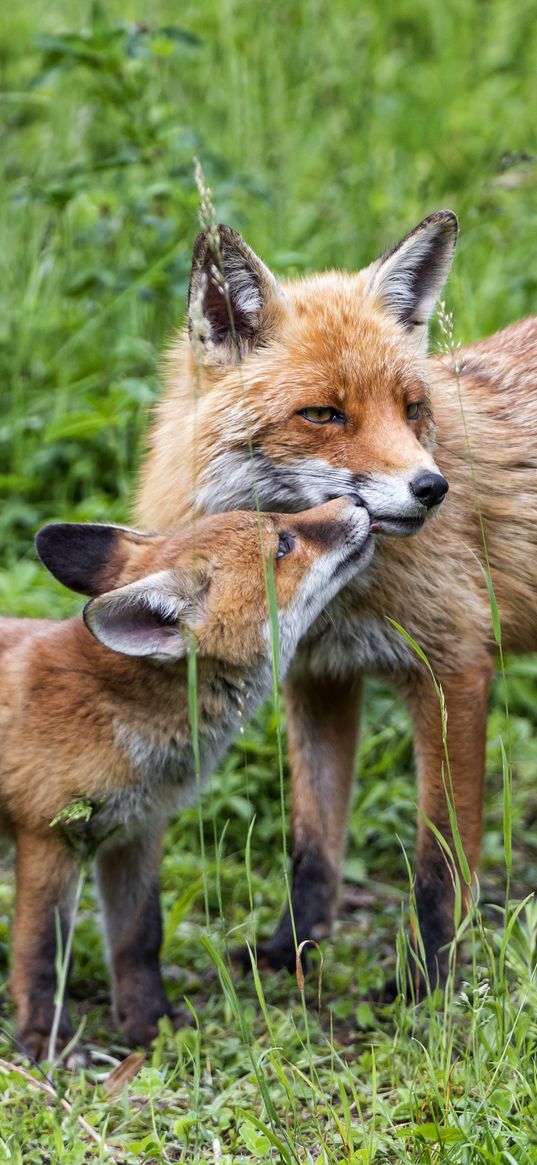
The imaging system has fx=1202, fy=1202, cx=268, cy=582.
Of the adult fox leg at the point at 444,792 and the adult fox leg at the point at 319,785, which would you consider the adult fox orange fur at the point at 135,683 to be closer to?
the adult fox leg at the point at 444,792

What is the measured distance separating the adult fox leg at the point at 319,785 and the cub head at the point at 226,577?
864mm

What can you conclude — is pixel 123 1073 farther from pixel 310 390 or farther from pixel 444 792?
pixel 310 390

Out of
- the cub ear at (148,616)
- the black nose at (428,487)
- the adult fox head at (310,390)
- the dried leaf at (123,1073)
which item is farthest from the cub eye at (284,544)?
the dried leaf at (123,1073)

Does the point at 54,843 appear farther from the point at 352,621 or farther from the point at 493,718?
the point at 493,718

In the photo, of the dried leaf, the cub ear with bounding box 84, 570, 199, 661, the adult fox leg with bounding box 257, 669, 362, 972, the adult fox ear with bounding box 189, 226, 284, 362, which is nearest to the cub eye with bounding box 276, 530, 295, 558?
the cub ear with bounding box 84, 570, 199, 661

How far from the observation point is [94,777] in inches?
127

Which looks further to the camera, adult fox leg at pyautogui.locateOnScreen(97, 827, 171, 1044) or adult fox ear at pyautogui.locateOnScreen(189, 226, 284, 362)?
adult fox leg at pyautogui.locateOnScreen(97, 827, 171, 1044)

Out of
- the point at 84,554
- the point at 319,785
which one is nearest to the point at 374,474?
the point at 84,554

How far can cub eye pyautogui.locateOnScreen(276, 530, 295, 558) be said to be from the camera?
3172 millimetres

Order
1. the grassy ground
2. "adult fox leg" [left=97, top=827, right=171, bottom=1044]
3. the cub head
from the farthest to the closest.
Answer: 1. "adult fox leg" [left=97, top=827, right=171, bottom=1044]
2. the cub head
3. the grassy ground

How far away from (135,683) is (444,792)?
38.6 inches

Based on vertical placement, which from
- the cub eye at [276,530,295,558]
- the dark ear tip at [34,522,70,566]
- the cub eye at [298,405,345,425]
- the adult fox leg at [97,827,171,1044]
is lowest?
the adult fox leg at [97,827,171,1044]

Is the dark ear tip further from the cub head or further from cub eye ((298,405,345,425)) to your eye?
cub eye ((298,405,345,425))

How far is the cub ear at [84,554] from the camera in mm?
3293
